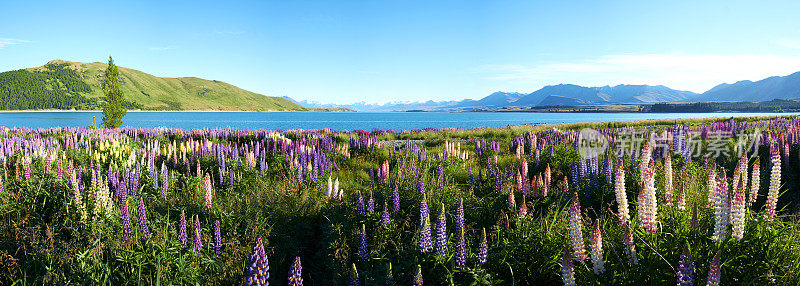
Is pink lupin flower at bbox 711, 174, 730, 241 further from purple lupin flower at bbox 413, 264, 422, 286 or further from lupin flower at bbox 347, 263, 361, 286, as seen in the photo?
lupin flower at bbox 347, 263, 361, 286

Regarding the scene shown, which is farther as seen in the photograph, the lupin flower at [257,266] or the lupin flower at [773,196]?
the lupin flower at [773,196]

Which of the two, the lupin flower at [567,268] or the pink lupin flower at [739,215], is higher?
the pink lupin flower at [739,215]

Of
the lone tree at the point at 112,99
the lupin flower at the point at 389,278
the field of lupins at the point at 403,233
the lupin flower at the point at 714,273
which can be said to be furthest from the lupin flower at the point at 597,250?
the lone tree at the point at 112,99

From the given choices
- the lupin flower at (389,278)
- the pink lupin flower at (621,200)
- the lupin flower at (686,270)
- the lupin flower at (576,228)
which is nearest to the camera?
the lupin flower at (686,270)

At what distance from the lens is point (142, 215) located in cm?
434

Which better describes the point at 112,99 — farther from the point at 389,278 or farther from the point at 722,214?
the point at 722,214

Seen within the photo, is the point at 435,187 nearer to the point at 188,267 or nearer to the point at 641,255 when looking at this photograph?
the point at 641,255

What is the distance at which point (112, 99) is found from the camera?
29.3 meters

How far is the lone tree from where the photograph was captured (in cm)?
2873

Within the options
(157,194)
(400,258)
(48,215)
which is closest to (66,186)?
(48,215)

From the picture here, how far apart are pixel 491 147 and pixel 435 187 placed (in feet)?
27.2

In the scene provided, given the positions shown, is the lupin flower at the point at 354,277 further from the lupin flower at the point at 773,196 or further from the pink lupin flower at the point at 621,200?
the lupin flower at the point at 773,196

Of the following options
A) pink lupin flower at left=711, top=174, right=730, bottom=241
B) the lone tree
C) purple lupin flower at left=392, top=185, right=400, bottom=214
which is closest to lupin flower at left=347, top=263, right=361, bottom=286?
purple lupin flower at left=392, top=185, right=400, bottom=214

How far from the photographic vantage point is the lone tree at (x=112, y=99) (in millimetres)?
28734
